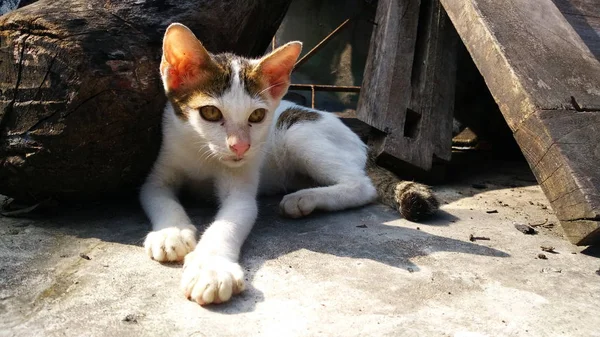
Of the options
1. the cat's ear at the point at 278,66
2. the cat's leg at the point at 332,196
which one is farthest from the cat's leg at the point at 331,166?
the cat's ear at the point at 278,66

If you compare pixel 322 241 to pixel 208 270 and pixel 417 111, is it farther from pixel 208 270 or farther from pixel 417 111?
Result: pixel 417 111

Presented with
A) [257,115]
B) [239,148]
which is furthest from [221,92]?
[239,148]

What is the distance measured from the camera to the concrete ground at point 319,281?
188cm

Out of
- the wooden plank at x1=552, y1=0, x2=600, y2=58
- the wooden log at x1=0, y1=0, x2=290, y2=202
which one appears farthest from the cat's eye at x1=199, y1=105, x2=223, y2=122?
the wooden plank at x1=552, y1=0, x2=600, y2=58

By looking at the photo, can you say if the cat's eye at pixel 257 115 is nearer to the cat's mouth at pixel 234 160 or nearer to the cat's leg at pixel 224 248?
the cat's mouth at pixel 234 160

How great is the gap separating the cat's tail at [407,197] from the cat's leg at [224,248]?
35.3 inches

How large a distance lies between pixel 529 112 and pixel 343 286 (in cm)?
140

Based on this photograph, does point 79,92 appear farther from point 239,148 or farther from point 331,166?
point 331,166

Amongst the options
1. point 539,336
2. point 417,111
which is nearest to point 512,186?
point 417,111

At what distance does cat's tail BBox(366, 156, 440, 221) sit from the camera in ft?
10.3

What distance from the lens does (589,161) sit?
8.63 feet

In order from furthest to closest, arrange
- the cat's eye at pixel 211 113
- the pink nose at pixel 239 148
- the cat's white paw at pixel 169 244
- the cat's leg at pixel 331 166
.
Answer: the cat's leg at pixel 331 166 < the cat's eye at pixel 211 113 < the pink nose at pixel 239 148 < the cat's white paw at pixel 169 244

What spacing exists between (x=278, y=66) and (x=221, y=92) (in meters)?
0.40

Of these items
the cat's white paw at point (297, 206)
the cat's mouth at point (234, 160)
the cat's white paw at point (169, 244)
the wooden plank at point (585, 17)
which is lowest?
the cat's white paw at point (297, 206)
